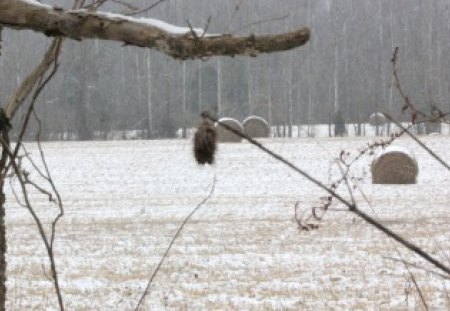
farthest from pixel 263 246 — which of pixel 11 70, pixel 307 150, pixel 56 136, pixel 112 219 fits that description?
pixel 11 70

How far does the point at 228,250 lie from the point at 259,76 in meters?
53.2

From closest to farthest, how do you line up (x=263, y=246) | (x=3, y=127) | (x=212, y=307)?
(x=3, y=127), (x=212, y=307), (x=263, y=246)

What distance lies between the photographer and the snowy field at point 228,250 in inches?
283

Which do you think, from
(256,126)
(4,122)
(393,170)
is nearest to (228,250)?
(4,122)

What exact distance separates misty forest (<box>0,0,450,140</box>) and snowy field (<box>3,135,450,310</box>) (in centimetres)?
3618

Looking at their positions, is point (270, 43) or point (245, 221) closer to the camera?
point (270, 43)

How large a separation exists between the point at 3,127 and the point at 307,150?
32153 mm

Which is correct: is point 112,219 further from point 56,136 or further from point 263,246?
point 56,136

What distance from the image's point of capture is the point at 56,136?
53031mm

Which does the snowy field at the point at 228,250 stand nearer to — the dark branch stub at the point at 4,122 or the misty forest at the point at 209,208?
the misty forest at the point at 209,208

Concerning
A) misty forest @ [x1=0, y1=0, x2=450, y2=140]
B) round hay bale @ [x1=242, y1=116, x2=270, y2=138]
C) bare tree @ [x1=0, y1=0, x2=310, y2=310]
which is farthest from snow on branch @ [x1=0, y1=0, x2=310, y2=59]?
misty forest @ [x1=0, y1=0, x2=450, y2=140]

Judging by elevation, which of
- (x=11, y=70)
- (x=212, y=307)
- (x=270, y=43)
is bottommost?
(x=212, y=307)

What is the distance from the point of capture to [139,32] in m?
1.37

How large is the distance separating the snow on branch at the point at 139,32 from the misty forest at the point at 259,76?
2056 inches
